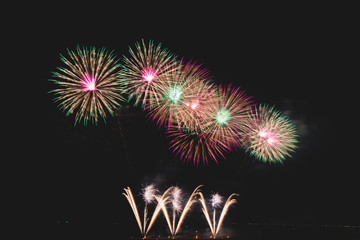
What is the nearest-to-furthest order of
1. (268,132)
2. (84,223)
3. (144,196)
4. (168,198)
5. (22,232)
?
(268,132), (144,196), (22,232), (168,198), (84,223)

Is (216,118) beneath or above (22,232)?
above

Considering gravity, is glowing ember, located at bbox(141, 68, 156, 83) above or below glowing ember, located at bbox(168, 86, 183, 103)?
above

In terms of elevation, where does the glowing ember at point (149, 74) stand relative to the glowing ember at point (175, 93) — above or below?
above

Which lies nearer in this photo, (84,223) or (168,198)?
(168,198)

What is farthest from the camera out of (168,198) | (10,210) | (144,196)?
(10,210)

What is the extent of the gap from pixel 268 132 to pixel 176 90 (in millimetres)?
6676

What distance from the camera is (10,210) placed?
81.0 ft

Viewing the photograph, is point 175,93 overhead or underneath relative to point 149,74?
underneath

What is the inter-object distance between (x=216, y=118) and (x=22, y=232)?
71.0ft

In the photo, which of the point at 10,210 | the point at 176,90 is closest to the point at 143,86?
the point at 176,90

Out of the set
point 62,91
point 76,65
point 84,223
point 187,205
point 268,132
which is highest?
point 76,65

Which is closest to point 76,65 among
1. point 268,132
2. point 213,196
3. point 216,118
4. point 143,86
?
point 143,86

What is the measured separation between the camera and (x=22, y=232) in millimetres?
21547

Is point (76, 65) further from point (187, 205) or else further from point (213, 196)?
point (213, 196)
